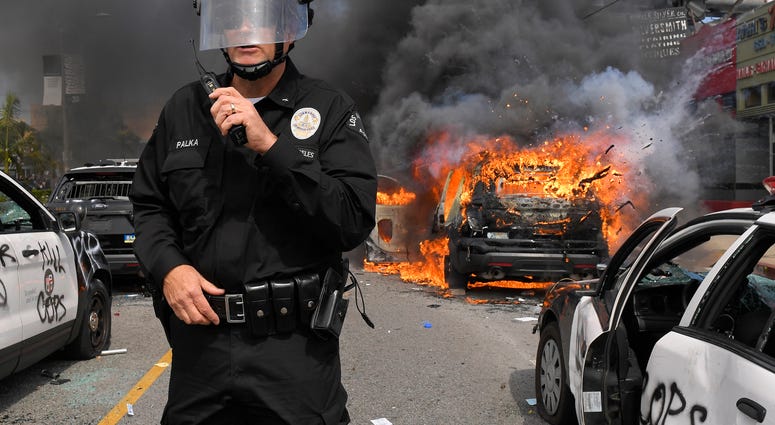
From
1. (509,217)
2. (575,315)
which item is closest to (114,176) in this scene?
(509,217)

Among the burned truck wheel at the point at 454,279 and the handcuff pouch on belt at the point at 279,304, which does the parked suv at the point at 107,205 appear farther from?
the handcuff pouch on belt at the point at 279,304

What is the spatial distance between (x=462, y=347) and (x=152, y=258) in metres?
4.63

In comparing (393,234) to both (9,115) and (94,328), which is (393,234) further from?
(9,115)

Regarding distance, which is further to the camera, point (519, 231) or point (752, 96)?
point (752, 96)

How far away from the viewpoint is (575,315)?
3.81 metres

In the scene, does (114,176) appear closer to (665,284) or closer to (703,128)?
(665,284)

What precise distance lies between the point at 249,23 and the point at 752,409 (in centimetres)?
186

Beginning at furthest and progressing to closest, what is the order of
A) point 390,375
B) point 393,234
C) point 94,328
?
point 393,234
point 94,328
point 390,375

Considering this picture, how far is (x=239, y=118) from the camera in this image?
172 centimetres

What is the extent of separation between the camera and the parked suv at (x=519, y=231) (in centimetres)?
844

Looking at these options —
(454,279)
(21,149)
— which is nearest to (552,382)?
(454,279)

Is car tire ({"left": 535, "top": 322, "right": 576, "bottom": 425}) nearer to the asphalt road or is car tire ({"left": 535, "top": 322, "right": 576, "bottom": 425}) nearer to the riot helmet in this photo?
the asphalt road

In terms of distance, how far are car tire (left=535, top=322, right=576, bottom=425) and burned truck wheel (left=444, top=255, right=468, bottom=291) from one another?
470 centimetres

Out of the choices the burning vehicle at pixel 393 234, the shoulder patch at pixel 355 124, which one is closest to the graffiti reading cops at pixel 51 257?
the shoulder patch at pixel 355 124
